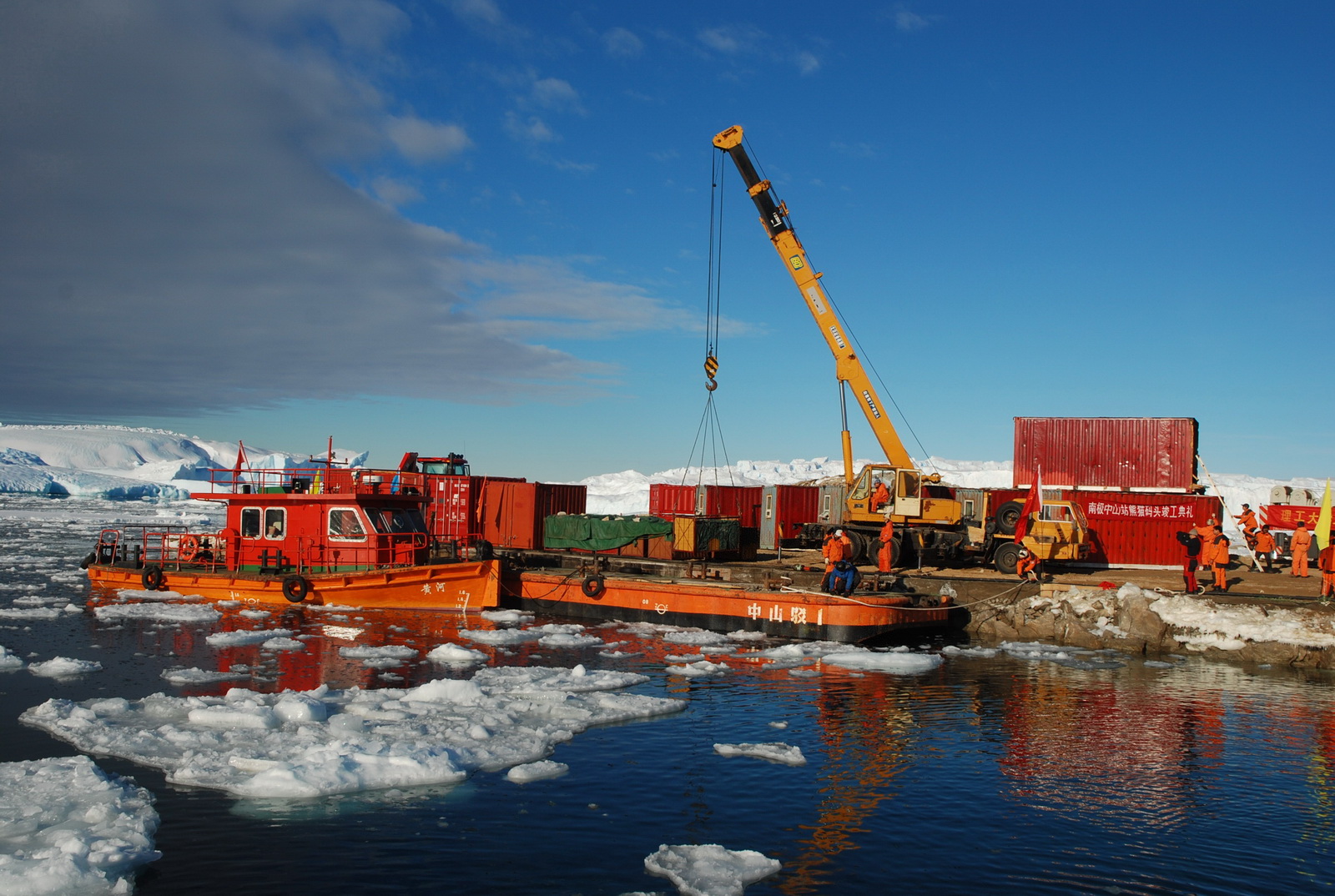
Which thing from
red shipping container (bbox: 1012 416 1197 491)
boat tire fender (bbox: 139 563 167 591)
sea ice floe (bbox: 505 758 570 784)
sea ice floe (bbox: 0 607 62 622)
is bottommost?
sea ice floe (bbox: 0 607 62 622)

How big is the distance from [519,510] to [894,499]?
37.9 feet

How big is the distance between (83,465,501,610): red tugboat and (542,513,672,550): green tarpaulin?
12.7 feet

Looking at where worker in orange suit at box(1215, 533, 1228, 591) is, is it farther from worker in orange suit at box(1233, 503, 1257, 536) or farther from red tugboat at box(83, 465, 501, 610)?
red tugboat at box(83, 465, 501, 610)

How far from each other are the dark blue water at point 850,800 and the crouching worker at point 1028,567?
5.65 metres

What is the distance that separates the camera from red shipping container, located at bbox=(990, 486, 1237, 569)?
2506 cm

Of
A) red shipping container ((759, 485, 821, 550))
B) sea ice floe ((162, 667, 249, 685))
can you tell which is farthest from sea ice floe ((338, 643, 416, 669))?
red shipping container ((759, 485, 821, 550))

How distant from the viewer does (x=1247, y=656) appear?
18.0m

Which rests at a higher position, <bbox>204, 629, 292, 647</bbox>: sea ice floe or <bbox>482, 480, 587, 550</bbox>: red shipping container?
<bbox>482, 480, 587, 550</bbox>: red shipping container

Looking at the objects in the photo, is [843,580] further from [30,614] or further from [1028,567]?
[30,614]

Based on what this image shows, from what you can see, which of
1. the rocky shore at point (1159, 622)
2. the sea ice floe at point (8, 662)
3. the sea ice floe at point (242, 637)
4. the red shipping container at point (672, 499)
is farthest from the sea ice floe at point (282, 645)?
the red shipping container at point (672, 499)

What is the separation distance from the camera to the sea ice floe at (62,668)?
553 inches

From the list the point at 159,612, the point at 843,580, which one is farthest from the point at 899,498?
the point at 159,612

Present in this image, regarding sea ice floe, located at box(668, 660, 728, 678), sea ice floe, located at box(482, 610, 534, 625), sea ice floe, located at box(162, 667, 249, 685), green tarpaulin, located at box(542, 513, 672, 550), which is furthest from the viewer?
green tarpaulin, located at box(542, 513, 672, 550)

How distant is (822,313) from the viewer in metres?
25.3
